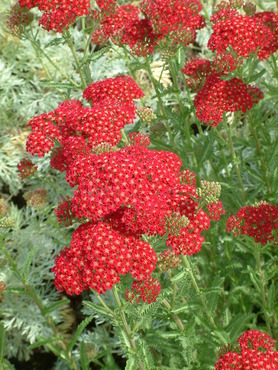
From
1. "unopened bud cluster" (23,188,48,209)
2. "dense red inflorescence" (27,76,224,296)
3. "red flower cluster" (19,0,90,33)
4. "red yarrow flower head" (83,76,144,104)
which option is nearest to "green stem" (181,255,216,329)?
"dense red inflorescence" (27,76,224,296)

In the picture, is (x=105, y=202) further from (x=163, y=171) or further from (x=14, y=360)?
(x=14, y=360)

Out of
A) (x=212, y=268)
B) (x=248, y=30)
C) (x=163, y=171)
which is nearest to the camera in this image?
(x=163, y=171)

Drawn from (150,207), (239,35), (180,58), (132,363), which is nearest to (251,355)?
(132,363)

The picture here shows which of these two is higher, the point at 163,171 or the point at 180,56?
the point at 180,56

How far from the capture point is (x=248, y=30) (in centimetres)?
329

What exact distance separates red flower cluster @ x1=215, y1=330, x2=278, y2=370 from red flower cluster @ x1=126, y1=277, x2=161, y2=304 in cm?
46

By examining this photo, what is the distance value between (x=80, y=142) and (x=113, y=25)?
139cm

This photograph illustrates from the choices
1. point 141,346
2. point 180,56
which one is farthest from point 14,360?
point 180,56

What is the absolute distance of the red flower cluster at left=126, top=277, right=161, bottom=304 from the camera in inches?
96.2

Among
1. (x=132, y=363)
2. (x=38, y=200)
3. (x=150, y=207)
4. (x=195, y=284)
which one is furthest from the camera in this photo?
(x=38, y=200)

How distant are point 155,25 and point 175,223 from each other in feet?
5.29

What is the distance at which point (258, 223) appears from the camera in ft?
9.29

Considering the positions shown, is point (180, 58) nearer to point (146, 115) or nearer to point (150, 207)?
point (146, 115)

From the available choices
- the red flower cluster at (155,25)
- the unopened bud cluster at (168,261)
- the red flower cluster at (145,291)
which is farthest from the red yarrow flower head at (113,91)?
the red flower cluster at (145,291)
